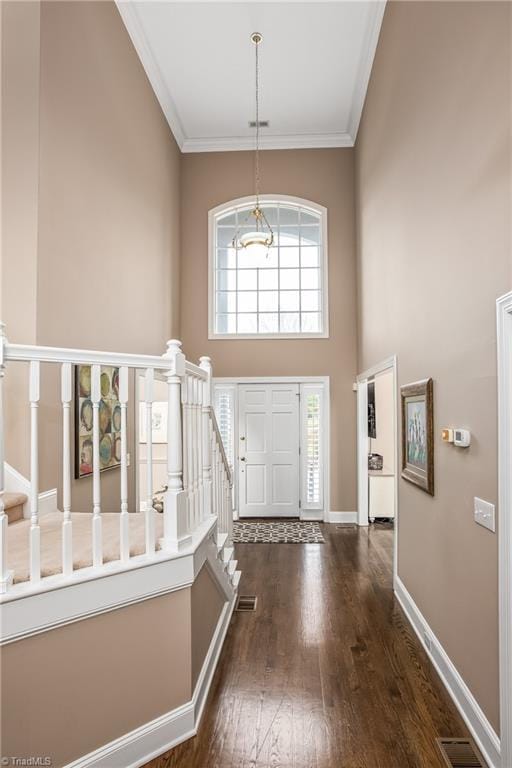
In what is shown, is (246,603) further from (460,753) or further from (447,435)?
(447,435)

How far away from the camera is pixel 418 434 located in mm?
3549

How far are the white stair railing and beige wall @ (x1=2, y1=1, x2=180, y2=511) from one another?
1.00 metres

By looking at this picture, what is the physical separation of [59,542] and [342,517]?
200 inches

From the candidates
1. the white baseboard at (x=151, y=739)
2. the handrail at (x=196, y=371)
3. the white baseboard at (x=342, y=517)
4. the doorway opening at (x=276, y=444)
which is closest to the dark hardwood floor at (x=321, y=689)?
the white baseboard at (x=151, y=739)

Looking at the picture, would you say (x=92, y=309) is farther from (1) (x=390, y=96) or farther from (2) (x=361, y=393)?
(2) (x=361, y=393)

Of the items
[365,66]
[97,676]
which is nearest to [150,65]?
[365,66]

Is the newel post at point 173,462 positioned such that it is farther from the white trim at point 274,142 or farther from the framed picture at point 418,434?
the white trim at point 274,142

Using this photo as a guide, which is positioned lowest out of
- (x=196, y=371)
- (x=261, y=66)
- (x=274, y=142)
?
(x=196, y=371)

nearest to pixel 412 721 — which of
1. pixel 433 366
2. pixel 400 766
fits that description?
pixel 400 766

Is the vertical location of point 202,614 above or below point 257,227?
below

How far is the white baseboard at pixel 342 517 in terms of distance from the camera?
6801mm

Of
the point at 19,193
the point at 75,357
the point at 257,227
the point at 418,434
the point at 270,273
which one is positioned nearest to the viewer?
the point at 75,357

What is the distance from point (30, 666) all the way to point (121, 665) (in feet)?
1.33

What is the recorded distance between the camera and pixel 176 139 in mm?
6766
